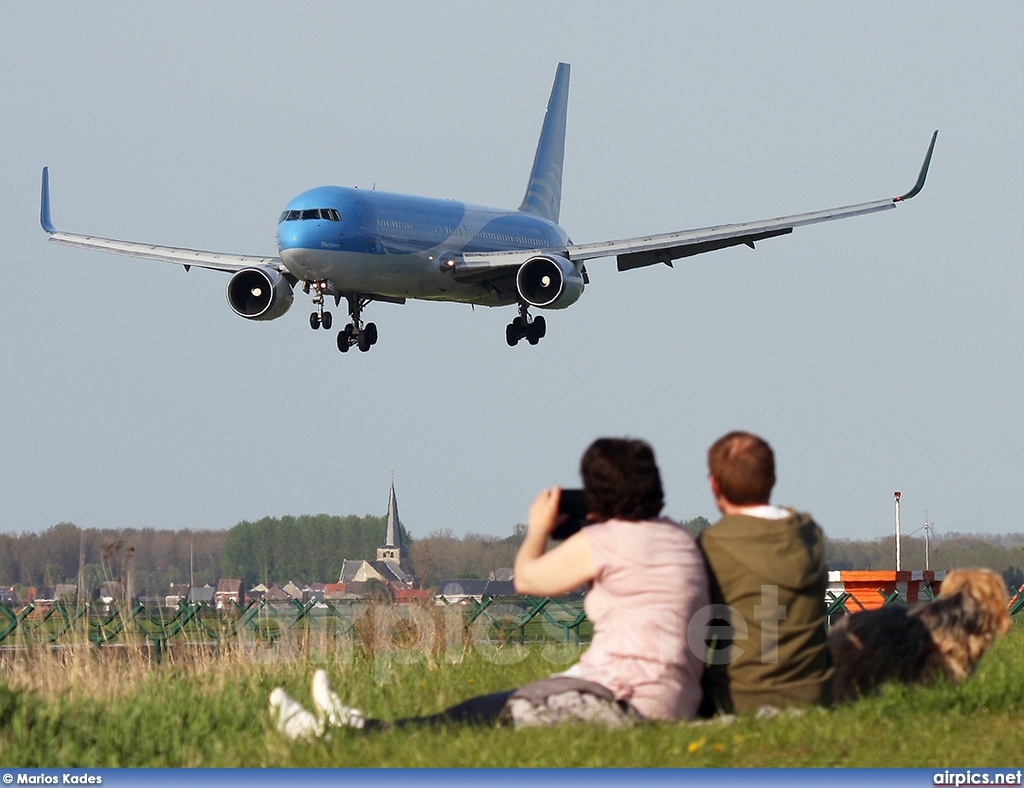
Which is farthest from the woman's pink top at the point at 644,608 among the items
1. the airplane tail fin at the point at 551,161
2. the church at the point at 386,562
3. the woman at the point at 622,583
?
the airplane tail fin at the point at 551,161

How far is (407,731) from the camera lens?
7391 mm

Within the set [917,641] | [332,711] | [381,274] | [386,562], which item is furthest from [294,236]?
[332,711]

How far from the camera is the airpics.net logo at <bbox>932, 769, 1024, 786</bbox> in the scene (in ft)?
21.1

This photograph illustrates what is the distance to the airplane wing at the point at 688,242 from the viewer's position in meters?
39.2

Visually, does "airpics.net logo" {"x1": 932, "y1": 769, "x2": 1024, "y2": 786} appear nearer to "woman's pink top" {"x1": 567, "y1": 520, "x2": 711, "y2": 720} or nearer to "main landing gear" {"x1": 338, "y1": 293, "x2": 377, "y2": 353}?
"woman's pink top" {"x1": 567, "y1": 520, "x2": 711, "y2": 720}

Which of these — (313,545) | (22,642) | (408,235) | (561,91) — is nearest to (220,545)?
(313,545)

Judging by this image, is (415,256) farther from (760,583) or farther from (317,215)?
(760,583)

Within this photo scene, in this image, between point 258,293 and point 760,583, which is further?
point 258,293

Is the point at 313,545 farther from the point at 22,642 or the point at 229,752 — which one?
the point at 229,752

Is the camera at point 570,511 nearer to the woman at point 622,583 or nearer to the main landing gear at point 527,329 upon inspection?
the woman at point 622,583

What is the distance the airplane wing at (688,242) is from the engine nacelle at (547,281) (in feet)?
2.05

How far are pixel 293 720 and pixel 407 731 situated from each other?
547 millimetres

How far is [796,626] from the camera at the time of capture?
7.21 metres

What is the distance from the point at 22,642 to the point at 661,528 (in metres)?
9.44
